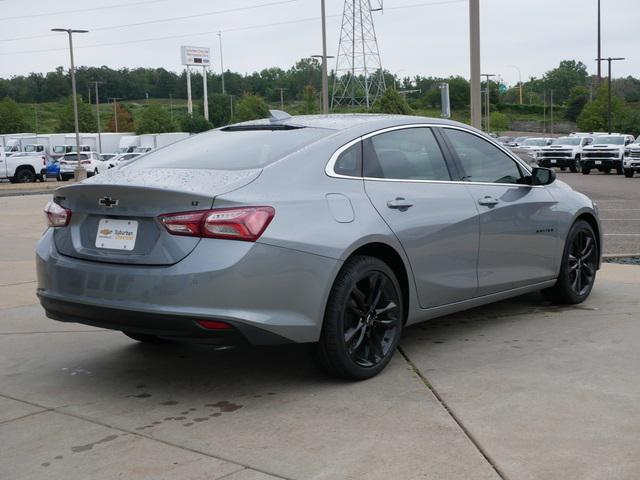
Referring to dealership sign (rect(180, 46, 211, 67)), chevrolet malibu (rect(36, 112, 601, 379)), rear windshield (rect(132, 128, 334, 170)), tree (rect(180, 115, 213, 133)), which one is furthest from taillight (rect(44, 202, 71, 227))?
dealership sign (rect(180, 46, 211, 67))

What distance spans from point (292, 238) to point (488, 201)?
198cm

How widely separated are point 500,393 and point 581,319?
215cm

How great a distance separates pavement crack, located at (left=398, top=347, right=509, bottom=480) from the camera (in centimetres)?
363

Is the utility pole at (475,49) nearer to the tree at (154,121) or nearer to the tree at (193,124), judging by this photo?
the tree at (154,121)

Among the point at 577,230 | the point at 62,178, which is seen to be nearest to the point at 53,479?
the point at 577,230

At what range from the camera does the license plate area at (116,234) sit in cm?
460

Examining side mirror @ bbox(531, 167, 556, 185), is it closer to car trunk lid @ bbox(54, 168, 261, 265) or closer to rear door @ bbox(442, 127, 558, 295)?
rear door @ bbox(442, 127, 558, 295)

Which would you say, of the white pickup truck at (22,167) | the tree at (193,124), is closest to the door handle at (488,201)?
the white pickup truck at (22,167)

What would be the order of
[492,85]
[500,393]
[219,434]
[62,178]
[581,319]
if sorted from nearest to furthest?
1. [219,434]
2. [500,393]
3. [581,319]
4. [62,178]
5. [492,85]

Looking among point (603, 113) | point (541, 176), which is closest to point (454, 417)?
point (541, 176)

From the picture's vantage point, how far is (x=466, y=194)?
585 cm

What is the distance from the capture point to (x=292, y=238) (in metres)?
4.53

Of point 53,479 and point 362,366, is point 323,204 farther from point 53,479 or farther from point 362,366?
point 53,479

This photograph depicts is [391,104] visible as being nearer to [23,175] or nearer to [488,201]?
[23,175]
